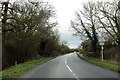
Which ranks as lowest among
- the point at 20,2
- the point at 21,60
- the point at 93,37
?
the point at 21,60

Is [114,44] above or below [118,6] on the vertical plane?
below

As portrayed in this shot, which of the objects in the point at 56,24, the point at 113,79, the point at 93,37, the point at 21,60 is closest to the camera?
the point at 113,79

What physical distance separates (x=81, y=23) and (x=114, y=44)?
411 inches

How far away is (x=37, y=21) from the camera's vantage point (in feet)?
173

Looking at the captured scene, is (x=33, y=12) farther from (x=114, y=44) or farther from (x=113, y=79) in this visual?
(x=113, y=79)

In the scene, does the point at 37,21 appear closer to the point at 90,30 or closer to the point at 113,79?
the point at 90,30

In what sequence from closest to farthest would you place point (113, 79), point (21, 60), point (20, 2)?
point (113, 79), point (20, 2), point (21, 60)

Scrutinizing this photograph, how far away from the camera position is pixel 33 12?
52594mm

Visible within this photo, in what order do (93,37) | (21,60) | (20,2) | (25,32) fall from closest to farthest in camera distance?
(20,2)
(25,32)
(21,60)
(93,37)

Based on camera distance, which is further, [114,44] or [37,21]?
[114,44]

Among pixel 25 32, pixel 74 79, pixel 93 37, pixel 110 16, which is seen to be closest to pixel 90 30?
pixel 93 37

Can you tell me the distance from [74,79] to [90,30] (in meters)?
53.6

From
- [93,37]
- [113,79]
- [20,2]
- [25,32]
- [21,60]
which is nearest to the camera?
[113,79]

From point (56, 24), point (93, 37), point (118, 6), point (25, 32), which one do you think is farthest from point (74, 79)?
point (93, 37)
